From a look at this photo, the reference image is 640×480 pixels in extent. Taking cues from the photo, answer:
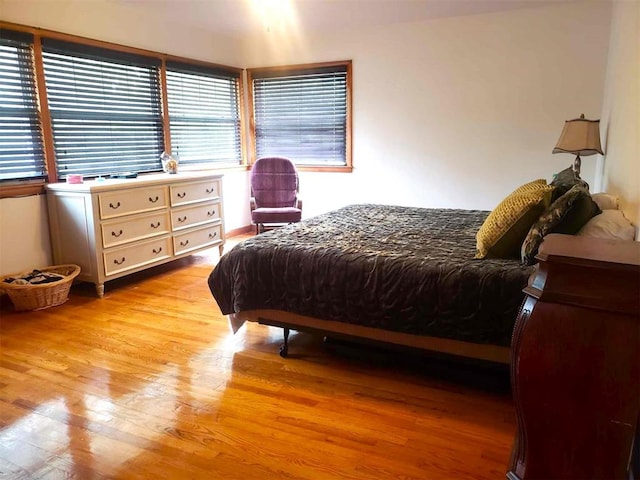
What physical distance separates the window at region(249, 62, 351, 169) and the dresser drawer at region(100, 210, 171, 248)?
2.29 metres

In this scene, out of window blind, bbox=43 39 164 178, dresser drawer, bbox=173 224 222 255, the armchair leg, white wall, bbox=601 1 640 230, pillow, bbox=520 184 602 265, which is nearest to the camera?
pillow, bbox=520 184 602 265

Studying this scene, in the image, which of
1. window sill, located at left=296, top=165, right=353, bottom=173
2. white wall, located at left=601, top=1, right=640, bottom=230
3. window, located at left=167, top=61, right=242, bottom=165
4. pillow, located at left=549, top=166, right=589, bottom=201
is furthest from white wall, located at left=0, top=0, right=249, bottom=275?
white wall, located at left=601, top=1, right=640, bottom=230

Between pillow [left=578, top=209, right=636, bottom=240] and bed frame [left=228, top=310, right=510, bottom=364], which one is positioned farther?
bed frame [left=228, top=310, right=510, bottom=364]

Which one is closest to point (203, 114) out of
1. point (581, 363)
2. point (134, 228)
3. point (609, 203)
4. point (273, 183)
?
point (273, 183)

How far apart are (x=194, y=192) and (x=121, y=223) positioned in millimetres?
911

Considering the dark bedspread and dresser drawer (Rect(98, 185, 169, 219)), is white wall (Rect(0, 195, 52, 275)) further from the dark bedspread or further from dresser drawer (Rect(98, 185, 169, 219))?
the dark bedspread

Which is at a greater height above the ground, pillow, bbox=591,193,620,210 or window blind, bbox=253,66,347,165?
window blind, bbox=253,66,347,165

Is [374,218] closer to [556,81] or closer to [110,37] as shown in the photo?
[556,81]

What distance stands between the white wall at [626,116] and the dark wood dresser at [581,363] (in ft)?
3.17

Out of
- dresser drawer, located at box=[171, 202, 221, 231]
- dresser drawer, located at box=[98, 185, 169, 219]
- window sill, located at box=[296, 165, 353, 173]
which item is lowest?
dresser drawer, located at box=[171, 202, 221, 231]

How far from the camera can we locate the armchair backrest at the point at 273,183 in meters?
5.55

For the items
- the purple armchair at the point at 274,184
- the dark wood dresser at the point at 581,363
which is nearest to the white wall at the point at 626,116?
the dark wood dresser at the point at 581,363

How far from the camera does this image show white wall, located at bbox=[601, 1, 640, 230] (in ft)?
7.09

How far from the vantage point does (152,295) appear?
382 cm
